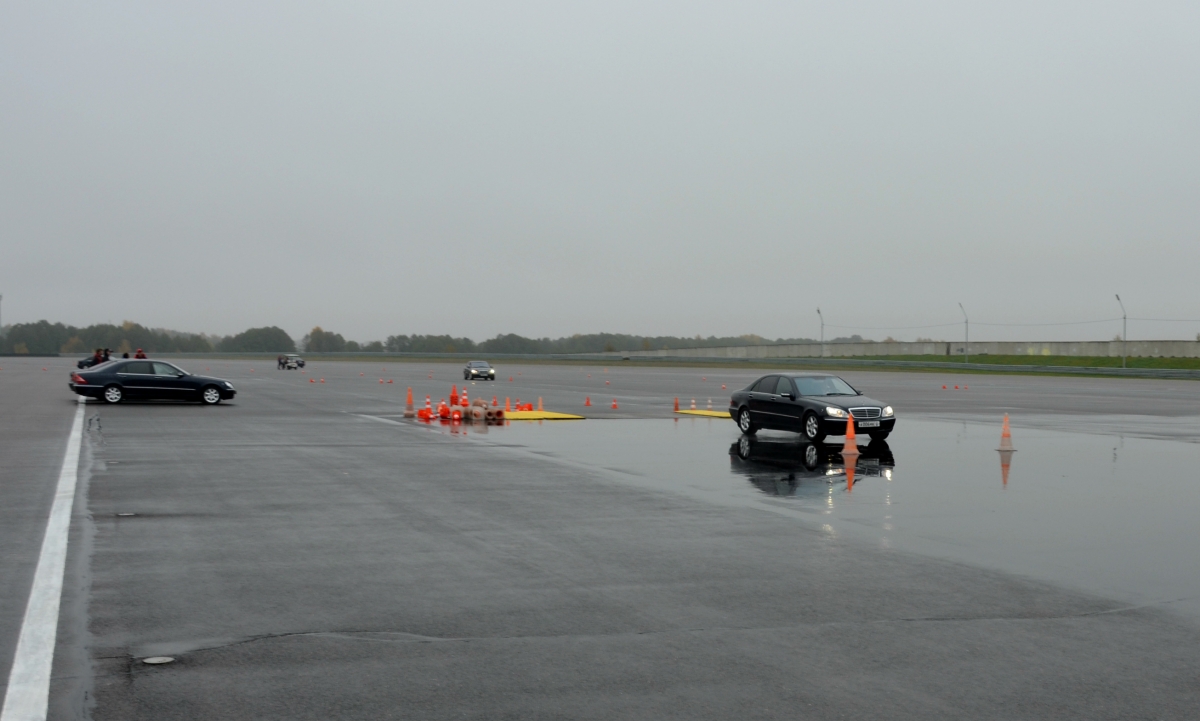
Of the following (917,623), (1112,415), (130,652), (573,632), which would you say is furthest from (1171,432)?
(130,652)

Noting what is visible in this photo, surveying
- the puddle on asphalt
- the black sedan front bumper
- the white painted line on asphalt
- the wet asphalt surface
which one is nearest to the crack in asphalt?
the wet asphalt surface

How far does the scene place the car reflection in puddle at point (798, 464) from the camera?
48.3 feet

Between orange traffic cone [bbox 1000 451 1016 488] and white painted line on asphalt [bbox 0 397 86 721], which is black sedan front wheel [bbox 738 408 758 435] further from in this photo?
white painted line on asphalt [bbox 0 397 86 721]

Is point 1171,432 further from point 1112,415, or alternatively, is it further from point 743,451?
point 743,451

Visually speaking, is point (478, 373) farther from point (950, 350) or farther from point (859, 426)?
point (950, 350)

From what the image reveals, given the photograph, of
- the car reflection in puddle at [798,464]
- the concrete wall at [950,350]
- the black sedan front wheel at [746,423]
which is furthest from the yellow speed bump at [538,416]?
the concrete wall at [950,350]

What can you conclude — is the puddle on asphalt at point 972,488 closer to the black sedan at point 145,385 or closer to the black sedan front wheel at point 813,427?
the black sedan front wheel at point 813,427

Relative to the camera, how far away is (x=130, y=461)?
54.7 ft

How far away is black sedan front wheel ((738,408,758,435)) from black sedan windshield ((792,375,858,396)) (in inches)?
56.2

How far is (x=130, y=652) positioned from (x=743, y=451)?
1406cm

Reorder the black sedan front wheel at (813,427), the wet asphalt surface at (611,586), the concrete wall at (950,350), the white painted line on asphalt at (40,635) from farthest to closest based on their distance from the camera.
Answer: the concrete wall at (950,350) < the black sedan front wheel at (813,427) < the wet asphalt surface at (611,586) < the white painted line on asphalt at (40,635)

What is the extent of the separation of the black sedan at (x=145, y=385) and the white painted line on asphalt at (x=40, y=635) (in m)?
21.9

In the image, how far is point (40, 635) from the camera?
6.54m

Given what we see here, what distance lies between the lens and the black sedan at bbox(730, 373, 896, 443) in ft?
65.0
